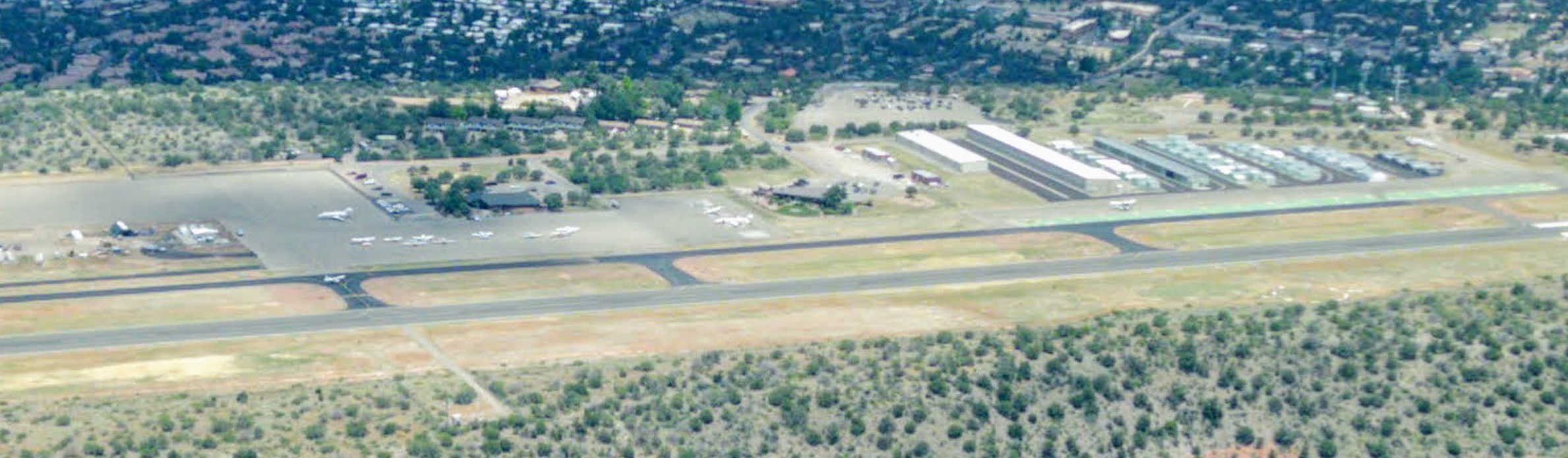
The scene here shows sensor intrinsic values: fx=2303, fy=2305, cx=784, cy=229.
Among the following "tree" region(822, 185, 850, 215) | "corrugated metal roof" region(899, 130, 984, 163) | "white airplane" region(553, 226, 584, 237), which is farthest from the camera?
"corrugated metal roof" region(899, 130, 984, 163)

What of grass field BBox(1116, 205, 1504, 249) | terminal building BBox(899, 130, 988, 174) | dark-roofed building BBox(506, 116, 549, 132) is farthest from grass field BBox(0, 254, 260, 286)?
grass field BBox(1116, 205, 1504, 249)

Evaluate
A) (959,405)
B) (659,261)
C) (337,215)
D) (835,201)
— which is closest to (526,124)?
(337,215)

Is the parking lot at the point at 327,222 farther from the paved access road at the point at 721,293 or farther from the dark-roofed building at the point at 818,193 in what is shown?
the paved access road at the point at 721,293

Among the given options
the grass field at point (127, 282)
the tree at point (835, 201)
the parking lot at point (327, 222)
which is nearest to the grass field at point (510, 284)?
the parking lot at point (327, 222)

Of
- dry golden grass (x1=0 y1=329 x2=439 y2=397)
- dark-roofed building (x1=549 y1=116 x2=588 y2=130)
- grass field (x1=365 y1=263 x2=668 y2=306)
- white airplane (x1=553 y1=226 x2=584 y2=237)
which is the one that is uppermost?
dry golden grass (x1=0 y1=329 x2=439 y2=397)

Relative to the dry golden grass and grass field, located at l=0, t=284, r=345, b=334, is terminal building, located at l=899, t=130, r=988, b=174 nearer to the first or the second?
grass field, located at l=0, t=284, r=345, b=334

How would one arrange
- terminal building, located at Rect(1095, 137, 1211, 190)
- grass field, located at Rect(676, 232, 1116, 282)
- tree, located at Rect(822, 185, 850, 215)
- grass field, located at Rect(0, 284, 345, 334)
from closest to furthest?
grass field, located at Rect(0, 284, 345, 334)
grass field, located at Rect(676, 232, 1116, 282)
tree, located at Rect(822, 185, 850, 215)
terminal building, located at Rect(1095, 137, 1211, 190)
